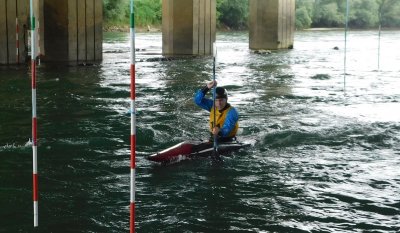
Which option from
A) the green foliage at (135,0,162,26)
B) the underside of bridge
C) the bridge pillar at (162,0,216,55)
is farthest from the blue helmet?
the green foliage at (135,0,162,26)

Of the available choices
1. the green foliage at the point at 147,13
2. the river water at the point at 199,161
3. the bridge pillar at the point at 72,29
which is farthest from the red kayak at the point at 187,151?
the green foliage at the point at 147,13

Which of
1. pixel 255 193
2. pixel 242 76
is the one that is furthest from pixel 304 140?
pixel 242 76

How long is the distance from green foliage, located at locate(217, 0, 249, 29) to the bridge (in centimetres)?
4567

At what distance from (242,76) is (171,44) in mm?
8811

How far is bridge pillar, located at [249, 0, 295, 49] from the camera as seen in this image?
36.6 meters

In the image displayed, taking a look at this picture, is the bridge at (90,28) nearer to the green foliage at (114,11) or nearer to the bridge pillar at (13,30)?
the bridge pillar at (13,30)

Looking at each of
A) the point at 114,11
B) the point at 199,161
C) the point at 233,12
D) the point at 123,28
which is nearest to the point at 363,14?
the point at 233,12

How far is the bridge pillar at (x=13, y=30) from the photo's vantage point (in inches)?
A: 854

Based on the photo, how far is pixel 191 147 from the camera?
9.88 metres

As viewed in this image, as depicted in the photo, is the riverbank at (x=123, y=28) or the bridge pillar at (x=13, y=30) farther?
the riverbank at (x=123, y=28)

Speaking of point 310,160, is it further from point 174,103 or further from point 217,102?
point 174,103

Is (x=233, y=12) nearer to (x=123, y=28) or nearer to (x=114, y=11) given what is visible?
(x=123, y=28)

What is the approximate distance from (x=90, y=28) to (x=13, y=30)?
4.06m

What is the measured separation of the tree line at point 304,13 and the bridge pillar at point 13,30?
2032 inches
